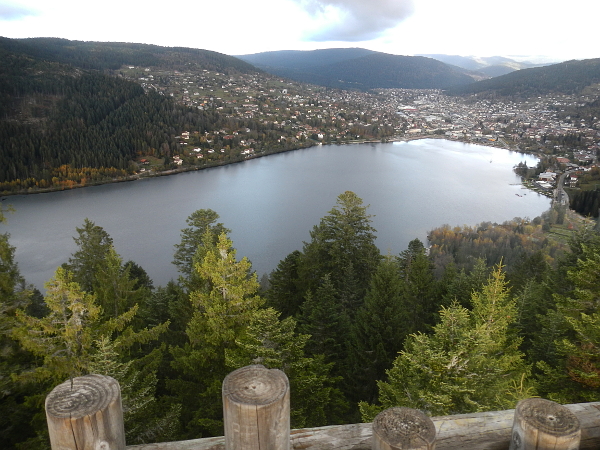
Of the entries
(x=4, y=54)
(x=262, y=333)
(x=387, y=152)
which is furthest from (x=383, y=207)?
(x=4, y=54)

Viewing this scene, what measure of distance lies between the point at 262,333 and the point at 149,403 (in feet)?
6.84

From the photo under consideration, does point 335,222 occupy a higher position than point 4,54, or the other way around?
point 4,54

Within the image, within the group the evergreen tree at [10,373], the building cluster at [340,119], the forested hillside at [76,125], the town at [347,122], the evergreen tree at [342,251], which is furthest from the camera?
the building cluster at [340,119]

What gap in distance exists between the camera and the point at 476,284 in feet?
28.3

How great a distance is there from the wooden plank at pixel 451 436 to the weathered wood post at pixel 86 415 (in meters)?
0.18

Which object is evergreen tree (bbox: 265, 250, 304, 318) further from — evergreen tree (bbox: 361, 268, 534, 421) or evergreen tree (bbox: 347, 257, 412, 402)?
evergreen tree (bbox: 361, 268, 534, 421)

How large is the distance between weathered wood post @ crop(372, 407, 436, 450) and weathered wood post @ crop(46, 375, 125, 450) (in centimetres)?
65

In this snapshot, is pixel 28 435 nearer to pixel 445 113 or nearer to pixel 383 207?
pixel 383 207

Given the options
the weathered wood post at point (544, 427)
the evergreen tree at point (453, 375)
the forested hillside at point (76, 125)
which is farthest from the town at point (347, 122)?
the weathered wood post at point (544, 427)

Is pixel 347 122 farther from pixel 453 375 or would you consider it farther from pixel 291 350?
pixel 453 375

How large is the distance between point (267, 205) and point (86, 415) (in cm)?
3565

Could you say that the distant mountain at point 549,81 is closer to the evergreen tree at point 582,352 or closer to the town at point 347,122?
the town at point 347,122

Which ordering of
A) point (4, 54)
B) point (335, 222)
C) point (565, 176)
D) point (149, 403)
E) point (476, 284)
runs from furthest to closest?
point (4, 54) < point (565, 176) < point (335, 222) < point (476, 284) < point (149, 403)

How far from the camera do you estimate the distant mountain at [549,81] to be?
139 m
